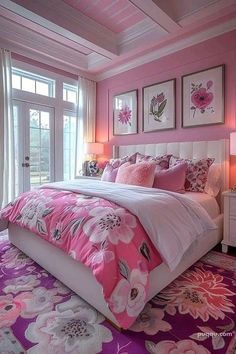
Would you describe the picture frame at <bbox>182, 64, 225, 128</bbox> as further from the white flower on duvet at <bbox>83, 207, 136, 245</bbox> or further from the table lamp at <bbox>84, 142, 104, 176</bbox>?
the white flower on duvet at <bbox>83, 207, 136, 245</bbox>

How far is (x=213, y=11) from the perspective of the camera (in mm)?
2648

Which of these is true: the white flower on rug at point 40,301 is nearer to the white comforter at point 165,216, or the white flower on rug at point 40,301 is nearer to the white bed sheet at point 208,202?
the white comforter at point 165,216

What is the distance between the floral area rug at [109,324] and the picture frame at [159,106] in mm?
2315

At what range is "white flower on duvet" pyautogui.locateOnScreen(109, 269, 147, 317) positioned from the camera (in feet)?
4.06

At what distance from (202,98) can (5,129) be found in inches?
114

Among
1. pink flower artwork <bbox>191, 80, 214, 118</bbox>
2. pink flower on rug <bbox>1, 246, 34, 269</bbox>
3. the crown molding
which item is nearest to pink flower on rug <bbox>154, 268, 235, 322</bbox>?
pink flower on rug <bbox>1, 246, 34, 269</bbox>

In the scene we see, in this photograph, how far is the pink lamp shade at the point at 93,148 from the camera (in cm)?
425

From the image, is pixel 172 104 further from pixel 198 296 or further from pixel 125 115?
→ pixel 198 296

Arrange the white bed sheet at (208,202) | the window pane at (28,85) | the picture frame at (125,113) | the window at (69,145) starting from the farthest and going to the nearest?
the window at (69,145) < the picture frame at (125,113) < the window pane at (28,85) < the white bed sheet at (208,202)

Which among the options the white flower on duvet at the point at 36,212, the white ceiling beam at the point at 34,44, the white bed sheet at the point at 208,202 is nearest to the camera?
the white flower on duvet at the point at 36,212

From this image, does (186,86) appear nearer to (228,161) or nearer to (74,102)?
(228,161)

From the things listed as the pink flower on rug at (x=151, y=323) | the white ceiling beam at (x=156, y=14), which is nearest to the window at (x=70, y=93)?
the white ceiling beam at (x=156, y=14)

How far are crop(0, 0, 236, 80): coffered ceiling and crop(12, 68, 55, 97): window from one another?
283mm

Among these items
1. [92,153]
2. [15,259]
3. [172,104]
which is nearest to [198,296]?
[15,259]
